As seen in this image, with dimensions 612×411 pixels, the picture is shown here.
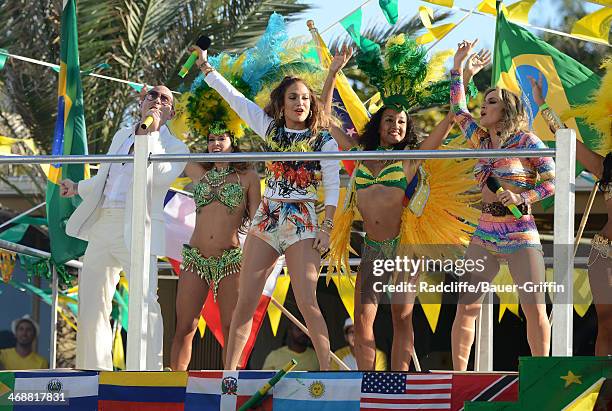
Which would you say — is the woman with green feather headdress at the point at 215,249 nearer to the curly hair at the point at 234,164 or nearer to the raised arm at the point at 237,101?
the curly hair at the point at 234,164

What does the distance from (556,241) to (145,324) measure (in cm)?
182

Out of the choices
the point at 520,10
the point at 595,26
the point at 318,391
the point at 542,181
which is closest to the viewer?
the point at 318,391

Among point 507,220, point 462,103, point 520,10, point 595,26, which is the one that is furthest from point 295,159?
point 520,10

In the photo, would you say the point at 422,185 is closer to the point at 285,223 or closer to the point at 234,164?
the point at 285,223

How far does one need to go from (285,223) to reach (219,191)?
56 centimetres

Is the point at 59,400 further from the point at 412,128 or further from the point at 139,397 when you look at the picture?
the point at 412,128

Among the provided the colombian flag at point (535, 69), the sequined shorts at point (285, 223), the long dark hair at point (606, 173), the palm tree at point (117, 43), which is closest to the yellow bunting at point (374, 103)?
the colombian flag at point (535, 69)

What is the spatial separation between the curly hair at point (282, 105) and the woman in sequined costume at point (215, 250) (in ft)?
1.19

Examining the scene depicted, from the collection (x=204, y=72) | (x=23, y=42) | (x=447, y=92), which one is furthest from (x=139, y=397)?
(x=23, y=42)

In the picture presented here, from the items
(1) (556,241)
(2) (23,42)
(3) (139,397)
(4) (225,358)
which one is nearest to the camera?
(1) (556,241)

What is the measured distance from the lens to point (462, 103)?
634 centimetres

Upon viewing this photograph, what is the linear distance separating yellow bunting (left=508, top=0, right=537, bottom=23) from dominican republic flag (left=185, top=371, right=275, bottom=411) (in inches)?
161

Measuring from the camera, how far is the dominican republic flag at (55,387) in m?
5.71

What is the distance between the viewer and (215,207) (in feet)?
21.3
